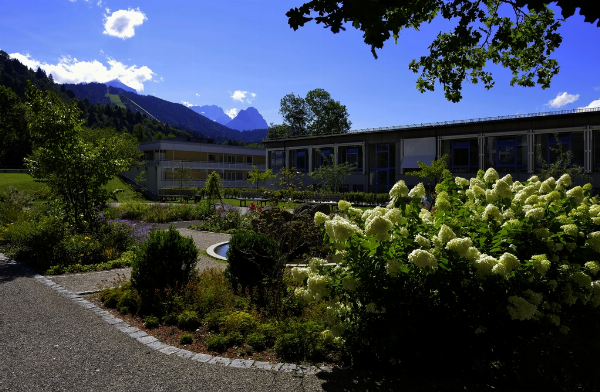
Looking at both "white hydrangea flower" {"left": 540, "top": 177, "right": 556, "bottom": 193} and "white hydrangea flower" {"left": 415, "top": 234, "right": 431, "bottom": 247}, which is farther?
"white hydrangea flower" {"left": 540, "top": 177, "right": 556, "bottom": 193}

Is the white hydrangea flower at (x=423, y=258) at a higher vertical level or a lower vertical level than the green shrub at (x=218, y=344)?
higher

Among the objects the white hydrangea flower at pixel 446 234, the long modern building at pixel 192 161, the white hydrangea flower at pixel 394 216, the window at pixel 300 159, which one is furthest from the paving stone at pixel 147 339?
the long modern building at pixel 192 161

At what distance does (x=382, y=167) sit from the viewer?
37.4 meters

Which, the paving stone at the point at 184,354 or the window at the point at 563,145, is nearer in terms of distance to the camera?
the paving stone at the point at 184,354

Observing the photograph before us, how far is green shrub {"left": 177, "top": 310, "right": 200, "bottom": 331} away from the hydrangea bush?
177 cm

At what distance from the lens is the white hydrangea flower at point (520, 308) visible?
3.09 metres

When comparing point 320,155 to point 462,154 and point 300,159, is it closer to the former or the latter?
point 300,159

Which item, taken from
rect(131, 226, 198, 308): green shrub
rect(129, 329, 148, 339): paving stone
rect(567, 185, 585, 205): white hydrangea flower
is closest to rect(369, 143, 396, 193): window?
rect(131, 226, 198, 308): green shrub

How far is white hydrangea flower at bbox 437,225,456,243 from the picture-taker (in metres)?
3.29

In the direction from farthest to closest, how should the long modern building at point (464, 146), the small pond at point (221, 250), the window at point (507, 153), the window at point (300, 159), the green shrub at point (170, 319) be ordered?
the window at point (300, 159)
the window at point (507, 153)
the long modern building at point (464, 146)
the small pond at point (221, 250)
the green shrub at point (170, 319)

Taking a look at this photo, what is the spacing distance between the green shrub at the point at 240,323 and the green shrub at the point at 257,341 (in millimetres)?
288

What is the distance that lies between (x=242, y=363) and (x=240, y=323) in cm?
80

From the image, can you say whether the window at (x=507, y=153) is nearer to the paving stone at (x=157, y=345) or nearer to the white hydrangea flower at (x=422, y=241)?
the white hydrangea flower at (x=422, y=241)

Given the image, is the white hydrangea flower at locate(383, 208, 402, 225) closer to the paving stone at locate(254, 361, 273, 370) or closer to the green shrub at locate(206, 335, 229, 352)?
the paving stone at locate(254, 361, 273, 370)
